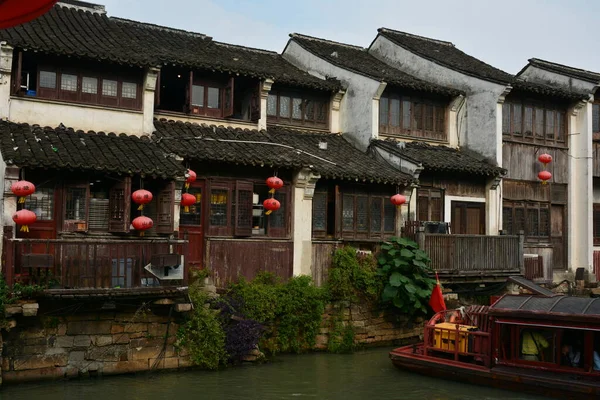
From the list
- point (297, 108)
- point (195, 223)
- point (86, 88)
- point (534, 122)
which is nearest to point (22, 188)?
point (86, 88)

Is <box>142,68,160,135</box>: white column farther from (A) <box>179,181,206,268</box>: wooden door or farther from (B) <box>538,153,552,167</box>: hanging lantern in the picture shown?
(B) <box>538,153,552,167</box>: hanging lantern

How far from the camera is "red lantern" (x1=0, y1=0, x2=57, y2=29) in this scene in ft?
8.42

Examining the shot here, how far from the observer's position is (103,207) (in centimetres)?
1474

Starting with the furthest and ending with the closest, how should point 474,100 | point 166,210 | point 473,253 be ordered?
point 474,100, point 473,253, point 166,210

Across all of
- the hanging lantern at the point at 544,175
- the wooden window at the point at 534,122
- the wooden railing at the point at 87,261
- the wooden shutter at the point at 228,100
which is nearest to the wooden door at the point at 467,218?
the hanging lantern at the point at 544,175

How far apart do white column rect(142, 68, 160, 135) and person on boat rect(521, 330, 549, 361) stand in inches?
396

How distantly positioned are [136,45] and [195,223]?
5148 millimetres

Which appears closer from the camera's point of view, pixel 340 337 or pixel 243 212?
pixel 243 212

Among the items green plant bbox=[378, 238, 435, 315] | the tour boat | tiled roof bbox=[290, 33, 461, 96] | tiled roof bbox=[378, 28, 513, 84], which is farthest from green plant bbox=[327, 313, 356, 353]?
tiled roof bbox=[378, 28, 513, 84]

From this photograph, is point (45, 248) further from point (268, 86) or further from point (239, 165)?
point (268, 86)

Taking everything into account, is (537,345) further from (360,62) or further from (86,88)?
(360,62)

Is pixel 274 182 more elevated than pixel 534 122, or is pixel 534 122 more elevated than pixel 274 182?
pixel 534 122

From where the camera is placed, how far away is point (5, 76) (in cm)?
1491

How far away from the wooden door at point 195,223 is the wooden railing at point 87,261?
2.06m
